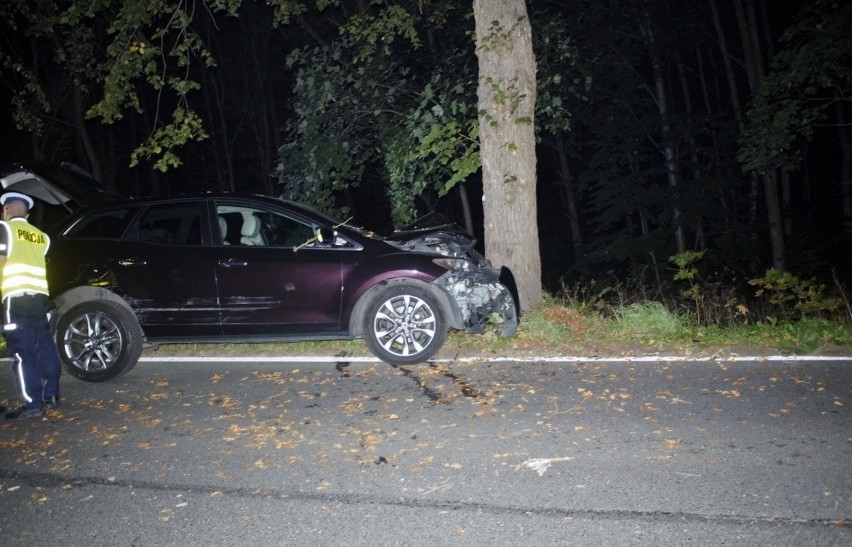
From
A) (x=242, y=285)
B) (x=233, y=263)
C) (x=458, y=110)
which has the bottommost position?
(x=242, y=285)

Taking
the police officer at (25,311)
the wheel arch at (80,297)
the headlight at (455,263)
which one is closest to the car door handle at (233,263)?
the wheel arch at (80,297)

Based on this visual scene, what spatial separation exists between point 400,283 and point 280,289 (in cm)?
127

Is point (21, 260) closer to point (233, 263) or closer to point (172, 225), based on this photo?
point (172, 225)

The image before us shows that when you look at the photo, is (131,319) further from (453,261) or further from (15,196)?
(453,261)

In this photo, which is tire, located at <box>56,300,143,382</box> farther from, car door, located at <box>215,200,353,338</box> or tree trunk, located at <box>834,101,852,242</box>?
tree trunk, located at <box>834,101,852,242</box>

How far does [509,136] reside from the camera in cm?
884

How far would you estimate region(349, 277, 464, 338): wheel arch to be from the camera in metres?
7.20

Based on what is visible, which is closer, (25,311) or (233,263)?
(25,311)

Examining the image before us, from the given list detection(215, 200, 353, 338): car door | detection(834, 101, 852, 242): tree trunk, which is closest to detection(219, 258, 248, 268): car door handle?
detection(215, 200, 353, 338): car door

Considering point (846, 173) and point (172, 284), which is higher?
point (846, 173)

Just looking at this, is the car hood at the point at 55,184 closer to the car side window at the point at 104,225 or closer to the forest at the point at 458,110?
the car side window at the point at 104,225

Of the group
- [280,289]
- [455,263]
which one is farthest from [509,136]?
[280,289]

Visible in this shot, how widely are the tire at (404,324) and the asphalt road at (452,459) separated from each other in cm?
48

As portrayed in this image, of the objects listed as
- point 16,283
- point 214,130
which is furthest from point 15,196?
point 214,130
